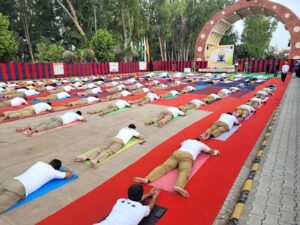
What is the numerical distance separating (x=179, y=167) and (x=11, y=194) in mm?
2731

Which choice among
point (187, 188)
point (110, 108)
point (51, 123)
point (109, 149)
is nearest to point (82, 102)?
point (110, 108)

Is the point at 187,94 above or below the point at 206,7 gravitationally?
below

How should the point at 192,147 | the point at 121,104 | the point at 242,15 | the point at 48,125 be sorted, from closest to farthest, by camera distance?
the point at 192,147
the point at 48,125
the point at 121,104
the point at 242,15

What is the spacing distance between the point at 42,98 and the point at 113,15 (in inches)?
923

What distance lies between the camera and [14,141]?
626cm

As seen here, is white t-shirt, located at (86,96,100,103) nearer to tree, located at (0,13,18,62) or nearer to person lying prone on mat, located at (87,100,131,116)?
person lying prone on mat, located at (87,100,131,116)

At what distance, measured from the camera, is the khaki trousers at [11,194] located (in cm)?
338

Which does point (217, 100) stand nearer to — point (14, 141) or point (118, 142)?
point (118, 142)

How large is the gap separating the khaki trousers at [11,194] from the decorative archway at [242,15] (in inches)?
1092

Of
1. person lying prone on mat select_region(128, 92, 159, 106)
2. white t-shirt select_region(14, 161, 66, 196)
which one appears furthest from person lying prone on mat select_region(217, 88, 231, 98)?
white t-shirt select_region(14, 161, 66, 196)

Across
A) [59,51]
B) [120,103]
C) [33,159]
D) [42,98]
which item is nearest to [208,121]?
[120,103]

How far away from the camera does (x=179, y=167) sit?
169 inches

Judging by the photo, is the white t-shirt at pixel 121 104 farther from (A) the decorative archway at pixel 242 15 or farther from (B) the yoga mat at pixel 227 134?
(A) the decorative archway at pixel 242 15

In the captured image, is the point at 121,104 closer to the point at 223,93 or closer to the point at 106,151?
the point at 106,151
